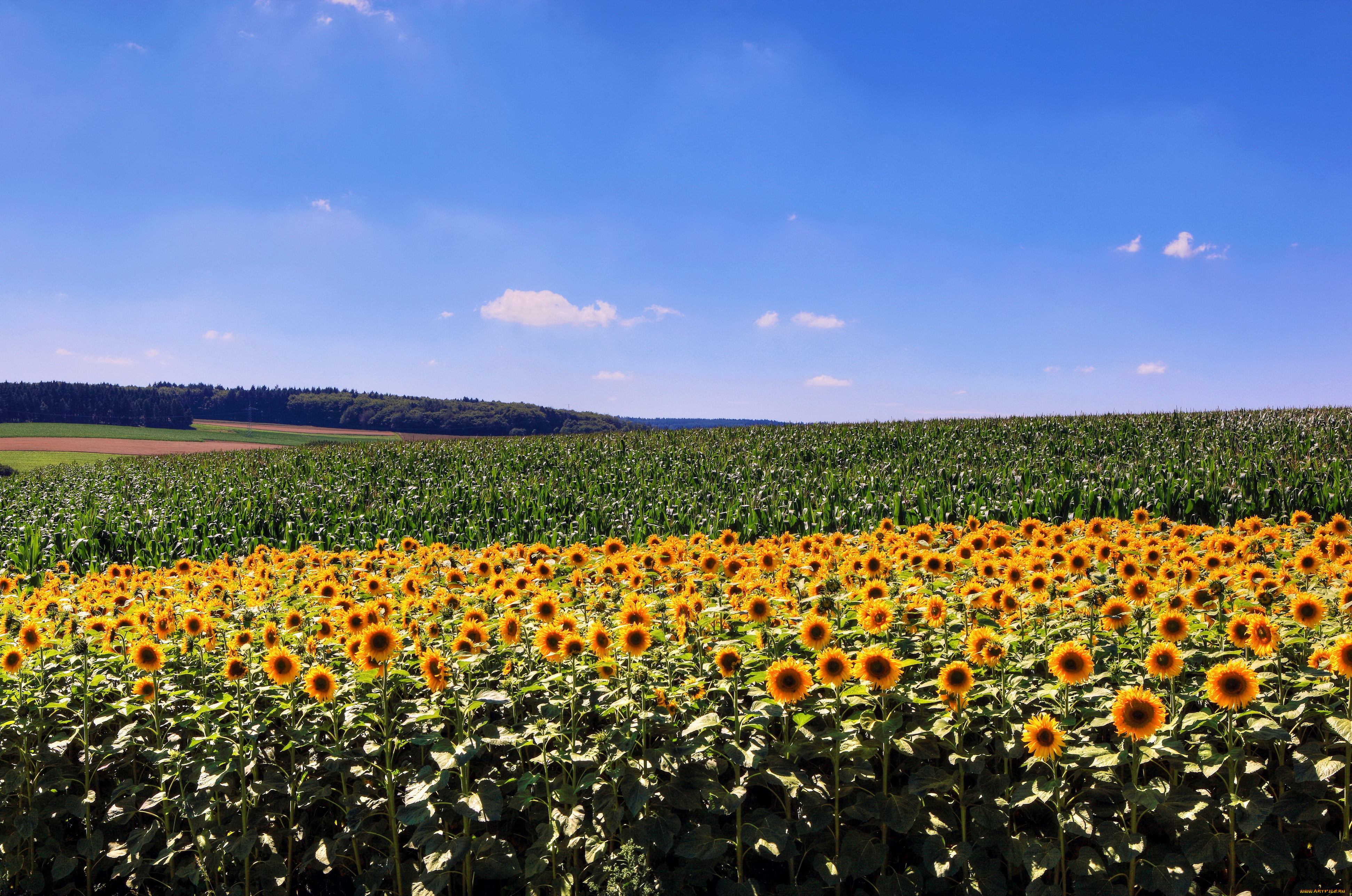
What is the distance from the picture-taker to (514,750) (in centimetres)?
380

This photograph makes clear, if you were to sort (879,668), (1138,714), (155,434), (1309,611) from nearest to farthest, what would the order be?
(1138,714) < (879,668) < (1309,611) < (155,434)

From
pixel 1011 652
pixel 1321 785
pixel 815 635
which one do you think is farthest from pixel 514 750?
pixel 1321 785

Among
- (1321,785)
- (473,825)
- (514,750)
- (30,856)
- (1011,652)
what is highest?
(1011,652)

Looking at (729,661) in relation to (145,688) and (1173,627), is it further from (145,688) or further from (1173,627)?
(145,688)

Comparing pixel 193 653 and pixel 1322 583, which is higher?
pixel 1322 583

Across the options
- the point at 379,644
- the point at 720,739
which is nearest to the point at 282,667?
the point at 379,644

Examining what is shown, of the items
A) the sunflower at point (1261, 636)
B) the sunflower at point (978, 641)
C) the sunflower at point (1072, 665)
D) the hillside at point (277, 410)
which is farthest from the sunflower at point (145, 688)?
the hillside at point (277, 410)

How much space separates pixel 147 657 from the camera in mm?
3793

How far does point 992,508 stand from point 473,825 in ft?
38.1

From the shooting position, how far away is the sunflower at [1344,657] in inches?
114

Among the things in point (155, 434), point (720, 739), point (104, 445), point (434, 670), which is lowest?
point (104, 445)

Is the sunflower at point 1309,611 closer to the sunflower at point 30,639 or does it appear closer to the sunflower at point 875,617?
the sunflower at point 875,617

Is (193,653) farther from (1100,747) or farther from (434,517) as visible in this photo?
(434,517)

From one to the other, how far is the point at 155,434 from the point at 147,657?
10906 centimetres
